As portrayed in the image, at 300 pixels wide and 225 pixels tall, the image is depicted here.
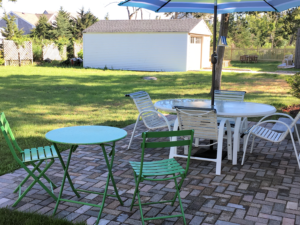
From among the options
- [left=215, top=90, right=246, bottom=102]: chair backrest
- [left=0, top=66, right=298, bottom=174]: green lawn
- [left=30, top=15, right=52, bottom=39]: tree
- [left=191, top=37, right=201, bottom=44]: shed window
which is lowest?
[left=0, top=66, right=298, bottom=174]: green lawn

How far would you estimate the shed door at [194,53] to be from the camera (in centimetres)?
2455

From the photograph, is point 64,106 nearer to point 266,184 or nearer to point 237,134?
point 237,134

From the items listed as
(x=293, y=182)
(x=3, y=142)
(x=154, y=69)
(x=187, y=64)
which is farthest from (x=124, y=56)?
(x=293, y=182)

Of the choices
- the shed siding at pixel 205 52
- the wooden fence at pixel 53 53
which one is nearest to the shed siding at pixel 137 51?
the wooden fence at pixel 53 53

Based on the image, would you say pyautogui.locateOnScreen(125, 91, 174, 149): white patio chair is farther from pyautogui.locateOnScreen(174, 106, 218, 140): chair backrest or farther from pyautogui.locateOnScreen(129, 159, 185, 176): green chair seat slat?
pyautogui.locateOnScreen(129, 159, 185, 176): green chair seat slat

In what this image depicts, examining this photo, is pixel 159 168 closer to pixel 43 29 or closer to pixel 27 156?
pixel 27 156

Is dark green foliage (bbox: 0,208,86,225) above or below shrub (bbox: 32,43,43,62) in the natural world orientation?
below

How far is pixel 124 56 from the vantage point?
83.0 ft

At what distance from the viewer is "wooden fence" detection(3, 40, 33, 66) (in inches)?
970

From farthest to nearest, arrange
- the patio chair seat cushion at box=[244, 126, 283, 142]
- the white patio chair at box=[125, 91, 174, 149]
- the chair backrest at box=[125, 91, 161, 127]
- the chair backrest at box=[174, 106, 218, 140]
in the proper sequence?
the chair backrest at box=[125, 91, 161, 127], the white patio chair at box=[125, 91, 174, 149], the patio chair seat cushion at box=[244, 126, 283, 142], the chair backrest at box=[174, 106, 218, 140]

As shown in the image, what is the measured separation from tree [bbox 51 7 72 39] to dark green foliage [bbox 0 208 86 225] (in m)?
39.9

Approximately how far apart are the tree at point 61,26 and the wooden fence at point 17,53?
49.5ft

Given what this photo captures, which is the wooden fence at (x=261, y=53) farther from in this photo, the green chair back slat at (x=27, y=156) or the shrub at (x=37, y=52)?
the green chair back slat at (x=27, y=156)

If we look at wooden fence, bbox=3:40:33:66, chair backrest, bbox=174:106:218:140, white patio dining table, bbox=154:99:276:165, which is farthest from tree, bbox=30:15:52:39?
chair backrest, bbox=174:106:218:140
